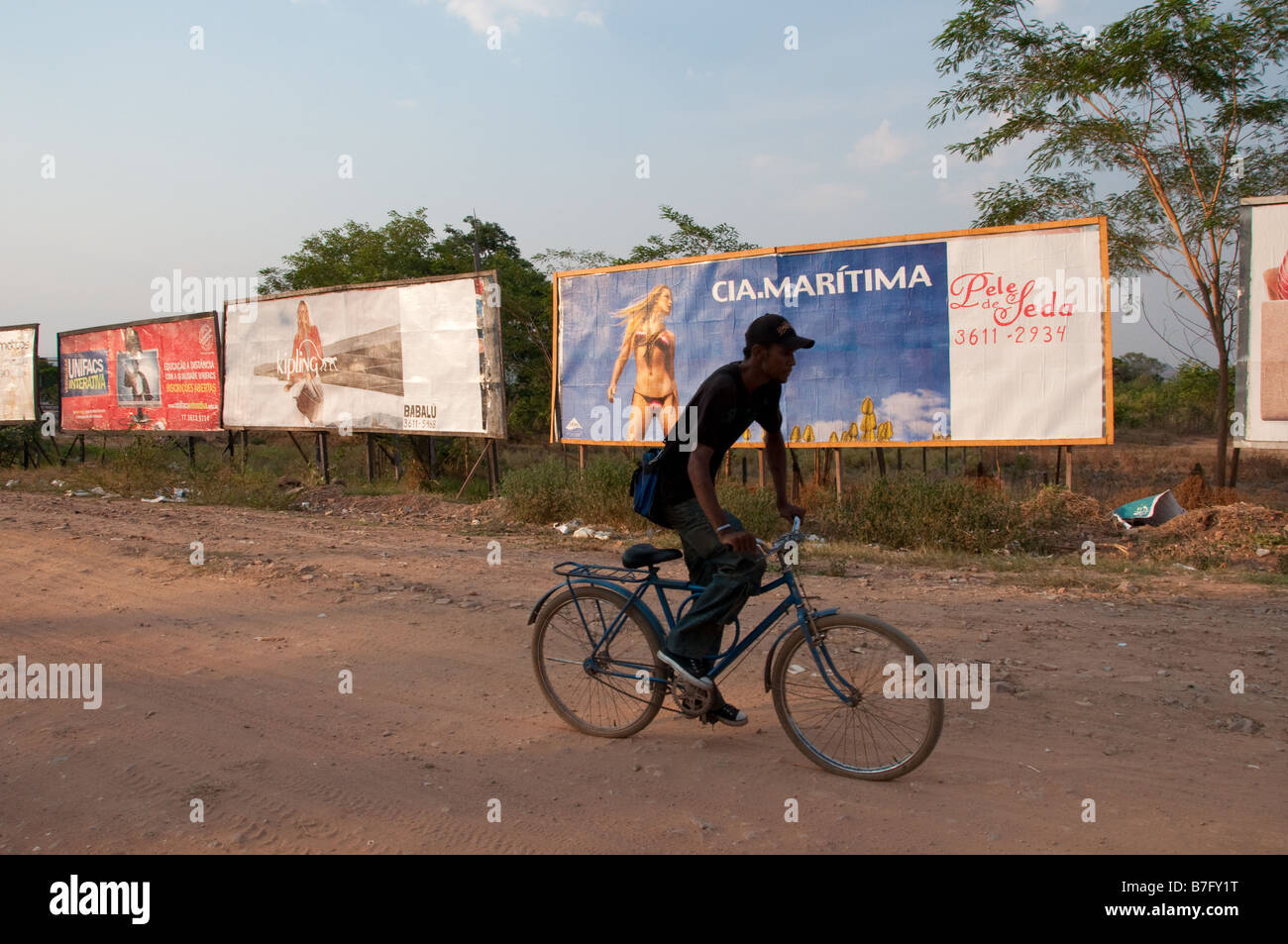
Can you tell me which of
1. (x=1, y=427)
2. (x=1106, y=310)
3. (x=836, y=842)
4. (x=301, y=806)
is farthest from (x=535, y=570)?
(x=1, y=427)

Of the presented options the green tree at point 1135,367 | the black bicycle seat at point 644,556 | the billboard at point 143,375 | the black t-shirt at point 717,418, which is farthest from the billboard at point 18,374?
the green tree at point 1135,367

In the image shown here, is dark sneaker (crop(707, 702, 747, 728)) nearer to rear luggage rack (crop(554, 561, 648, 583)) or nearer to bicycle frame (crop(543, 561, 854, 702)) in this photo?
bicycle frame (crop(543, 561, 854, 702))

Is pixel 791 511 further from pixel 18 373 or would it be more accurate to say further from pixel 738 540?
pixel 18 373

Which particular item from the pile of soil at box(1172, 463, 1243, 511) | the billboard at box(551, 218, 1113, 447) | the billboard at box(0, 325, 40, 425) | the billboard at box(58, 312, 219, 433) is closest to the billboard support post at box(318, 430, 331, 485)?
the billboard at box(58, 312, 219, 433)

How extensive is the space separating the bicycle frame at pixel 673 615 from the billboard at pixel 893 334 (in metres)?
7.24

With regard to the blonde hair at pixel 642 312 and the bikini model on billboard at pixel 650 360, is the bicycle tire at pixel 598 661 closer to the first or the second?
the bikini model on billboard at pixel 650 360

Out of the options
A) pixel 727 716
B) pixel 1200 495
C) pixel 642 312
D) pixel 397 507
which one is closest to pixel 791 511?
pixel 727 716

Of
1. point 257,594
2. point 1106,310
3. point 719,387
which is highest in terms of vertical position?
point 1106,310

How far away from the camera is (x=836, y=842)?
3.27 meters

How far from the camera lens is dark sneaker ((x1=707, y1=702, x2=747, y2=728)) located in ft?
13.4

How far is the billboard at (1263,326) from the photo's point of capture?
32.1 ft

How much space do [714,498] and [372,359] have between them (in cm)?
1160

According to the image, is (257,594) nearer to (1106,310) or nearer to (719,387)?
(719,387)
